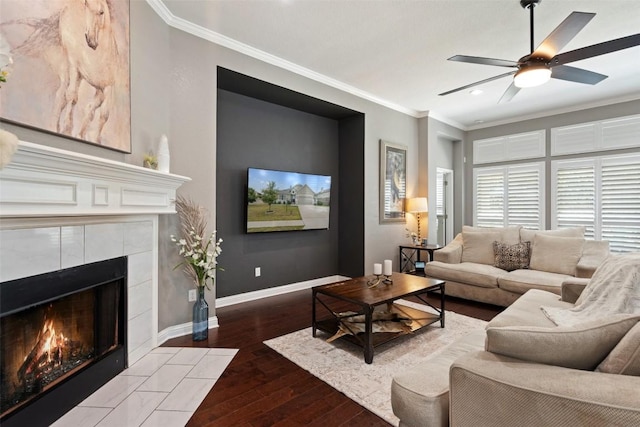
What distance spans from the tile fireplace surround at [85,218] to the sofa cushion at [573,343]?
7.06 feet

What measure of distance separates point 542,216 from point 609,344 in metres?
5.38

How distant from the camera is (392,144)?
16.9 ft

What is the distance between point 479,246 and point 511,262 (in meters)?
0.48

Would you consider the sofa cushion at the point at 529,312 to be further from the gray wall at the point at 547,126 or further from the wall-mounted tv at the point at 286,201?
the gray wall at the point at 547,126

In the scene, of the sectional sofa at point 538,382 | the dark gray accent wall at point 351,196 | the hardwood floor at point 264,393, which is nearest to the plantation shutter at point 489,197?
the dark gray accent wall at point 351,196

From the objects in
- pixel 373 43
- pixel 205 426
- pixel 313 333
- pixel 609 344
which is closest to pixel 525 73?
pixel 373 43

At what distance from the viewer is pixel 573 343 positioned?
1072 mm

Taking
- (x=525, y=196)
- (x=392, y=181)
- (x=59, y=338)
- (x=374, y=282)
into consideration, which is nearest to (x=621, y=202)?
(x=525, y=196)

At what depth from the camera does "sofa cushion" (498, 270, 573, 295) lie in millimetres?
3248

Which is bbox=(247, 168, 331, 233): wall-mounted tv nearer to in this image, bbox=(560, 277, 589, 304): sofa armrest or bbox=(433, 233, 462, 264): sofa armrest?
bbox=(433, 233, 462, 264): sofa armrest

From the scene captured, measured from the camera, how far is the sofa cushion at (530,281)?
10.7ft

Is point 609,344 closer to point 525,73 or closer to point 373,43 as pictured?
point 525,73

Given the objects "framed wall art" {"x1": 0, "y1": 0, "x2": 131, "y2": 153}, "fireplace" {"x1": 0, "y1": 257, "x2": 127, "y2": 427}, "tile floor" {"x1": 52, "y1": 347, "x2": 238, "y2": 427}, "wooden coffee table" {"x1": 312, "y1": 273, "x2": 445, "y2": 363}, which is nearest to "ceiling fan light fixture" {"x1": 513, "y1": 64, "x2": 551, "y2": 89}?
"wooden coffee table" {"x1": 312, "y1": 273, "x2": 445, "y2": 363}

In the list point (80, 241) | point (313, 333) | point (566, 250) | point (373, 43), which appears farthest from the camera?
point (566, 250)
